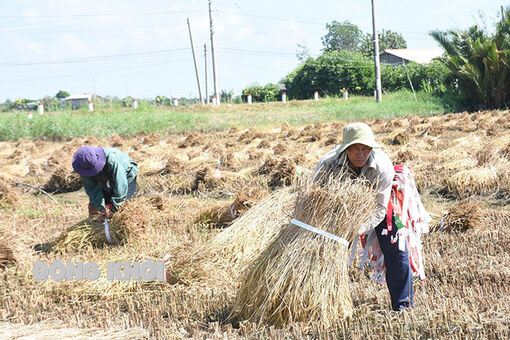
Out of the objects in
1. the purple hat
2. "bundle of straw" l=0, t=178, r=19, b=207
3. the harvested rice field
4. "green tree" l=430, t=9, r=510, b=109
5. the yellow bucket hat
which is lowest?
the harvested rice field

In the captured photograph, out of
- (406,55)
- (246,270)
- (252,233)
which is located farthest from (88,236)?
(406,55)

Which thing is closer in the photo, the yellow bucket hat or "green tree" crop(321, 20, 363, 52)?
the yellow bucket hat

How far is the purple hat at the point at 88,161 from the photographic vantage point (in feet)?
13.4

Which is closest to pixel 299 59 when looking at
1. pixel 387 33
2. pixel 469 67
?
pixel 387 33

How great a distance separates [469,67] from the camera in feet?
68.5

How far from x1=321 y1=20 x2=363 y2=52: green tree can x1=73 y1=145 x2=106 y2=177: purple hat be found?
173ft

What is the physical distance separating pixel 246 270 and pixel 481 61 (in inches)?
817

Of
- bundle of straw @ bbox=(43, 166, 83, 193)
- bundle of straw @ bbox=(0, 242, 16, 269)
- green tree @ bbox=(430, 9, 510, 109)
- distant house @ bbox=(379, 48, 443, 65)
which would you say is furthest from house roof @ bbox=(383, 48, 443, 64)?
bundle of straw @ bbox=(0, 242, 16, 269)

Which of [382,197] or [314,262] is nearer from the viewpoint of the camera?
[314,262]

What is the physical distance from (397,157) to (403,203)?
209 inches

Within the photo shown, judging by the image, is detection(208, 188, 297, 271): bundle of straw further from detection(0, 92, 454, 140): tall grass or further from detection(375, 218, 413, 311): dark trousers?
detection(0, 92, 454, 140): tall grass

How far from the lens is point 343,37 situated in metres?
56.1

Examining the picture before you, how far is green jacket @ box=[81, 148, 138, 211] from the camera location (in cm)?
438

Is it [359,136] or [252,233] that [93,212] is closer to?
[252,233]
